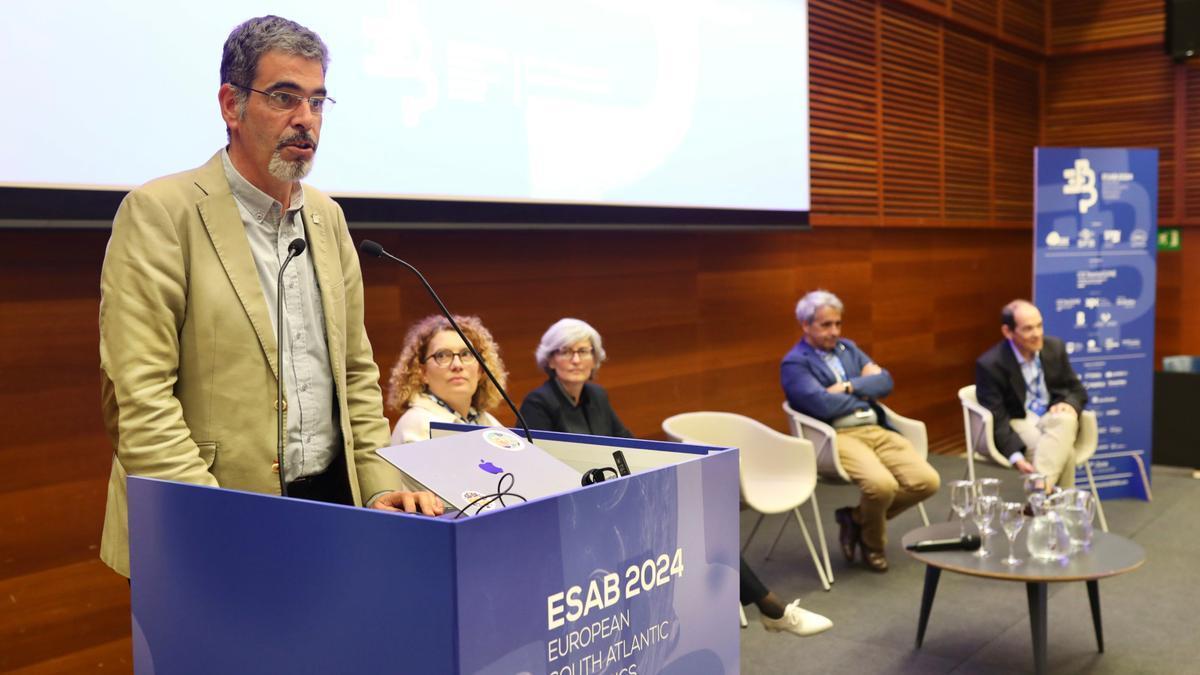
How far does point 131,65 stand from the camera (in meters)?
3.21

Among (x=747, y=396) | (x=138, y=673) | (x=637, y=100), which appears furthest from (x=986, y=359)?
(x=138, y=673)

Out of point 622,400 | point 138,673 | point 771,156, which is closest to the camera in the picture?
point 138,673

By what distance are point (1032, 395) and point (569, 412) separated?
9.43 ft

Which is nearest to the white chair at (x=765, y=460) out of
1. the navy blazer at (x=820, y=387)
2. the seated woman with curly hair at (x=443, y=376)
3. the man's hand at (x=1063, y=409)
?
the navy blazer at (x=820, y=387)

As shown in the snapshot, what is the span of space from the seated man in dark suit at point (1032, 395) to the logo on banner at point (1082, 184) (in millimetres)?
959

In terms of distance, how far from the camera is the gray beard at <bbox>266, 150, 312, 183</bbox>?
1740 millimetres

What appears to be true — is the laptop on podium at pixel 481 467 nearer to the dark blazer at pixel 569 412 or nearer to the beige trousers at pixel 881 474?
the dark blazer at pixel 569 412

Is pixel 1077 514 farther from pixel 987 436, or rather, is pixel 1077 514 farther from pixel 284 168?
pixel 284 168

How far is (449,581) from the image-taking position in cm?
115

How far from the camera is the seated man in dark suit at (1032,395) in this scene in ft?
17.9

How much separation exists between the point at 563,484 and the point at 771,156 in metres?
4.59

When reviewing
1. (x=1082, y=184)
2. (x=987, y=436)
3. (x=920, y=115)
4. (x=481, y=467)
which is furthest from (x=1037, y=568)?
(x=920, y=115)

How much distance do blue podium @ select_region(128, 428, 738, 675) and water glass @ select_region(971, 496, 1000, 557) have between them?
250 cm

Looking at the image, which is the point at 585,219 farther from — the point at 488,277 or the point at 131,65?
the point at 131,65
